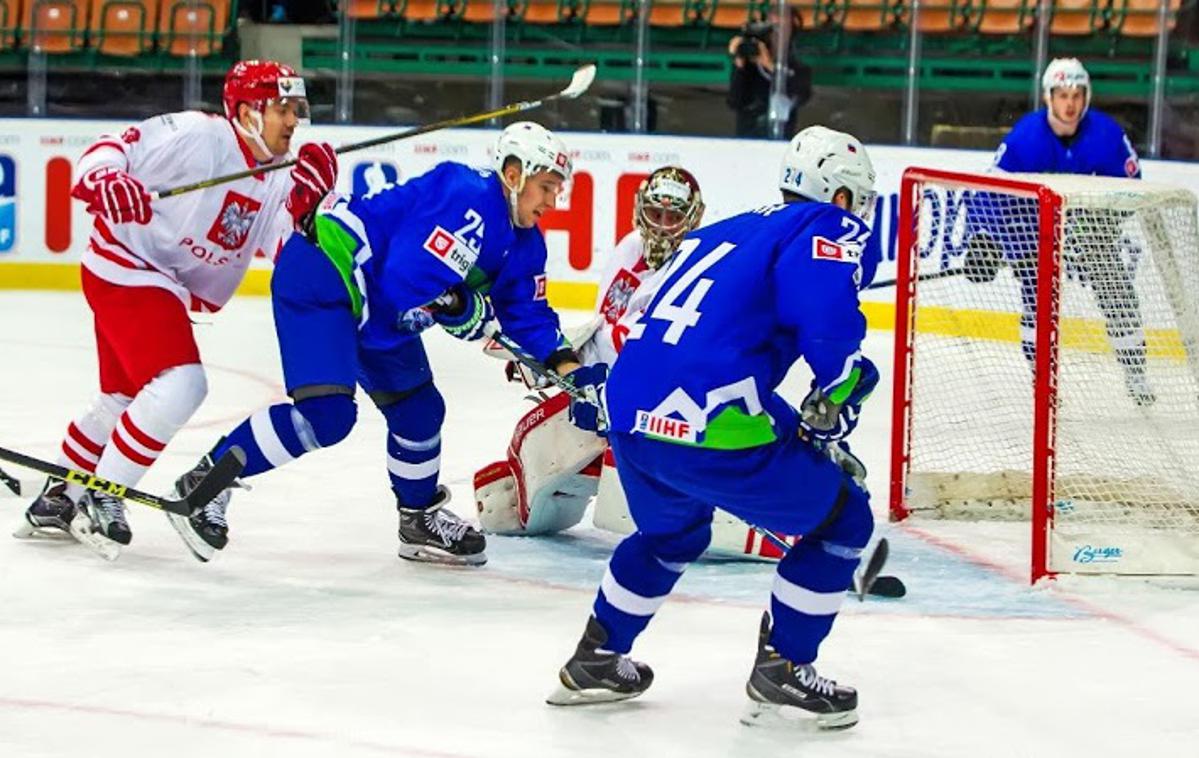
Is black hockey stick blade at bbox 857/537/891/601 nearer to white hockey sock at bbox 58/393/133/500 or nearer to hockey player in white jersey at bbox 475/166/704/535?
hockey player in white jersey at bbox 475/166/704/535

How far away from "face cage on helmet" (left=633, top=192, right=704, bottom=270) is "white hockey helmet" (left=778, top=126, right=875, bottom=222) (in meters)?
1.35

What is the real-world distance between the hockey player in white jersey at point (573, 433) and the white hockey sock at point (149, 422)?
0.68 m

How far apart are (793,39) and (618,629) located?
5.83m

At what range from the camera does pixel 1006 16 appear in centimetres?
909

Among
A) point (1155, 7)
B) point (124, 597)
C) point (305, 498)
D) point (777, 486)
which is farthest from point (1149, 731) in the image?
point (1155, 7)

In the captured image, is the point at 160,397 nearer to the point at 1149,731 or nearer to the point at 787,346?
the point at 787,346

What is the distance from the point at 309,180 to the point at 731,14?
521 centimetres

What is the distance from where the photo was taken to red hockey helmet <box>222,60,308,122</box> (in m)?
4.64

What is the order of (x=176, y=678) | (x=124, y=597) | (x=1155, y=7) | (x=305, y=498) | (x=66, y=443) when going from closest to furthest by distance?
(x=176, y=678) < (x=124, y=597) < (x=66, y=443) < (x=305, y=498) < (x=1155, y=7)

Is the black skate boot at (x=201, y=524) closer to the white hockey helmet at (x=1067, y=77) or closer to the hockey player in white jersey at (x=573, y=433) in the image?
the hockey player in white jersey at (x=573, y=433)

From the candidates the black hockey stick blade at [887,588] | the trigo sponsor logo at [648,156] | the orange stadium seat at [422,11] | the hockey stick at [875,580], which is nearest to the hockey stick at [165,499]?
the hockey stick at [875,580]

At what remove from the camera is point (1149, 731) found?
11.6 feet

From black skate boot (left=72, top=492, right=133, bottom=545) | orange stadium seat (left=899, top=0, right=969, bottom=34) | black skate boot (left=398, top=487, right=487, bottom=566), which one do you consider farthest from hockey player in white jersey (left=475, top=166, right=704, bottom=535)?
orange stadium seat (left=899, top=0, right=969, bottom=34)

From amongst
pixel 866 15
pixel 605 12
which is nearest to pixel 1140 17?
pixel 866 15
